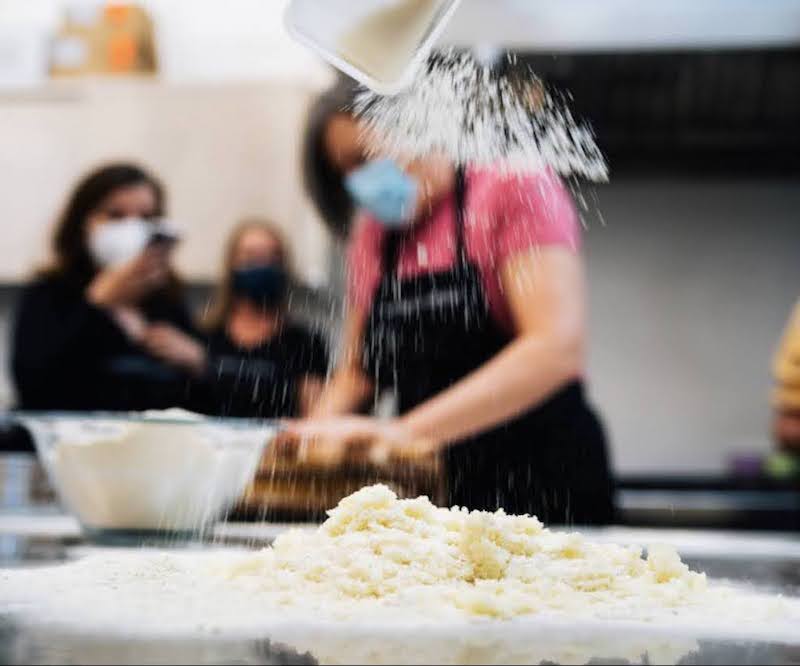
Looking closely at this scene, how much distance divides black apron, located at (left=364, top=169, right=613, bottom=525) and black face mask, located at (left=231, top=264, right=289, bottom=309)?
0.90 metres

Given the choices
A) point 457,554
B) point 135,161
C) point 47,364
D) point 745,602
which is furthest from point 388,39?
point 135,161

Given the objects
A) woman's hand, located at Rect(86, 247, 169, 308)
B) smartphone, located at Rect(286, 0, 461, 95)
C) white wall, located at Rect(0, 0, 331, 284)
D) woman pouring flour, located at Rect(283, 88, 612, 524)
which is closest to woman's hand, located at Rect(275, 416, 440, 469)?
woman pouring flour, located at Rect(283, 88, 612, 524)

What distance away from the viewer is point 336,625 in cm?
68

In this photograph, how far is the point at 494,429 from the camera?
1820 mm

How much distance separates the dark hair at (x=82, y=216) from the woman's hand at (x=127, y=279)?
0.05m

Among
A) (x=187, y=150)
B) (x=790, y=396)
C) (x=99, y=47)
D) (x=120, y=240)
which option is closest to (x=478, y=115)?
(x=120, y=240)

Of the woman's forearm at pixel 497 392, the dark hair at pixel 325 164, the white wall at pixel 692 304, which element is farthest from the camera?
the white wall at pixel 692 304

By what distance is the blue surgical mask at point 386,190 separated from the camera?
6.02 ft

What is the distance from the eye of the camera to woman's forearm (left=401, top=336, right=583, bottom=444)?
1.71 metres

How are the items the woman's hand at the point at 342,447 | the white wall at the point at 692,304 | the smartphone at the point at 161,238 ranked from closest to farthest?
1. the woman's hand at the point at 342,447
2. the smartphone at the point at 161,238
3. the white wall at the point at 692,304

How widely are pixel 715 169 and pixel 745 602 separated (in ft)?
8.72

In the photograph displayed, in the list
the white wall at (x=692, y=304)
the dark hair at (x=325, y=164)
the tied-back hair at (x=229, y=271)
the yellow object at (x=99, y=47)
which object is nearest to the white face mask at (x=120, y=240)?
the tied-back hair at (x=229, y=271)

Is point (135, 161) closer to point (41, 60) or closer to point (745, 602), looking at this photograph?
point (41, 60)

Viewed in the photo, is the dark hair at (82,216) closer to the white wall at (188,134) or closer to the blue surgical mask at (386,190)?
the white wall at (188,134)
